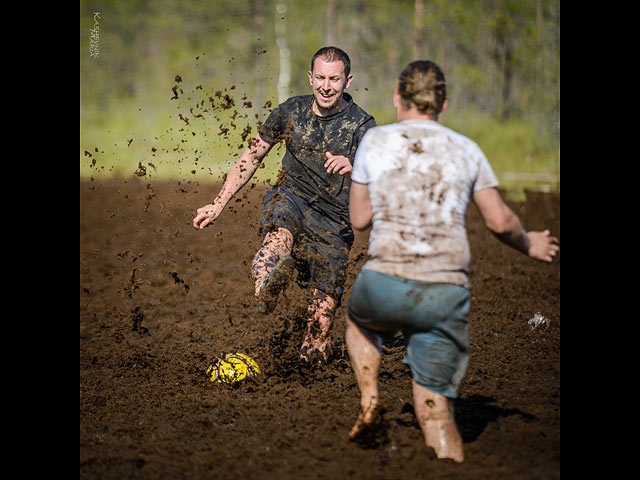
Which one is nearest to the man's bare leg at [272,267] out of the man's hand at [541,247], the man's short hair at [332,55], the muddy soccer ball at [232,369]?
the muddy soccer ball at [232,369]

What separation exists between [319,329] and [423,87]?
111 inches

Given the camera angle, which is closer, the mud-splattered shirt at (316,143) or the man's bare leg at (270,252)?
the man's bare leg at (270,252)

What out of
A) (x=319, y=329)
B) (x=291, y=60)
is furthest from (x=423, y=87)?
(x=291, y=60)

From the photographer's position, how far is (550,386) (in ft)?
17.3

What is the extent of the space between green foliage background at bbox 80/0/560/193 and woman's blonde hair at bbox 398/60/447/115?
2143cm

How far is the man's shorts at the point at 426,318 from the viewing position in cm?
360

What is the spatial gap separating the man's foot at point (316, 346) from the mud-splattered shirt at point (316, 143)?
0.97m

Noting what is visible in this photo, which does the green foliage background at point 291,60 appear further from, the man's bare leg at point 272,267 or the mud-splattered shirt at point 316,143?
the man's bare leg at point 272,267

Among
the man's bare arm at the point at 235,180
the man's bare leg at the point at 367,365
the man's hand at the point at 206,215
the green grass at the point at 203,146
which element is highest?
the green grass at the point at 203,146

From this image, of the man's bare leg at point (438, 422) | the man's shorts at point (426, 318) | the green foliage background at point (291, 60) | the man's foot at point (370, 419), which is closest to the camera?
the man's shorts at point (426, 318)

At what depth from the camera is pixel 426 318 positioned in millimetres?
3607

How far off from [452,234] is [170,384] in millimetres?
2899

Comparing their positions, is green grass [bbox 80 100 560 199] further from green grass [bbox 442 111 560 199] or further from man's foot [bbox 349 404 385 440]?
man's foot [bbox 349 404 385 440]

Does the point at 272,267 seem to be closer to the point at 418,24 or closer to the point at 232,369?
the point at 232,369
